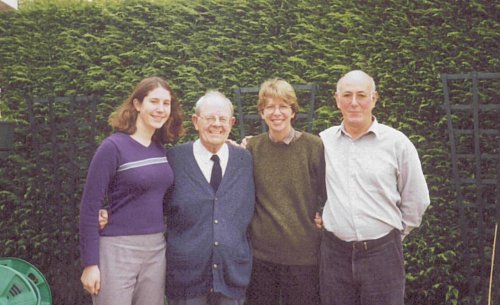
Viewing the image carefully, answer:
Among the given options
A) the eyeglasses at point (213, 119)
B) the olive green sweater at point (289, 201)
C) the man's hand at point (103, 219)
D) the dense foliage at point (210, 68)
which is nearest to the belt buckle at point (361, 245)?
the olive green sweater at point (289, 201)

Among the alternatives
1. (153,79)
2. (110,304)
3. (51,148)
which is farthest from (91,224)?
(51,148)

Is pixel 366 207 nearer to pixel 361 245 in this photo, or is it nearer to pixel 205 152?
pixel 361 245

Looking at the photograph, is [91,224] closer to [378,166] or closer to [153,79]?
[153,79]

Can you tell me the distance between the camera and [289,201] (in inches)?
103

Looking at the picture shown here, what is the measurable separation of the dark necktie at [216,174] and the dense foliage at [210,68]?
176 centimetres

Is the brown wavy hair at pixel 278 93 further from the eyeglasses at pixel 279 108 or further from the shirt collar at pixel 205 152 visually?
the shirt collar at pixel 205 152

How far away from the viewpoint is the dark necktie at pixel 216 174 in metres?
2.54

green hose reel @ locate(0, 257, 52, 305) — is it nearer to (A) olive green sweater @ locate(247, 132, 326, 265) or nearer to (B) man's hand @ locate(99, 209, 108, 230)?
(B) man's hand @ locate(99, 209, 108, 230)

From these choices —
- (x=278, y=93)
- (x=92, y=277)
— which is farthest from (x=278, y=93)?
(x=92, y=277)

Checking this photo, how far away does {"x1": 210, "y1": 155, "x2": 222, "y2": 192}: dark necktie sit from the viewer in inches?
100

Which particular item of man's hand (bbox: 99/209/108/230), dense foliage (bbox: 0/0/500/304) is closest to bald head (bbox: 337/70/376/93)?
man's hand (bbox: 99/209/108/230)

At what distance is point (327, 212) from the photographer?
2.60m

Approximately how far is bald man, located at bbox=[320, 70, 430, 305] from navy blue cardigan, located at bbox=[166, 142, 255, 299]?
1.45ft

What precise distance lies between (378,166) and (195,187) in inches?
36.0
